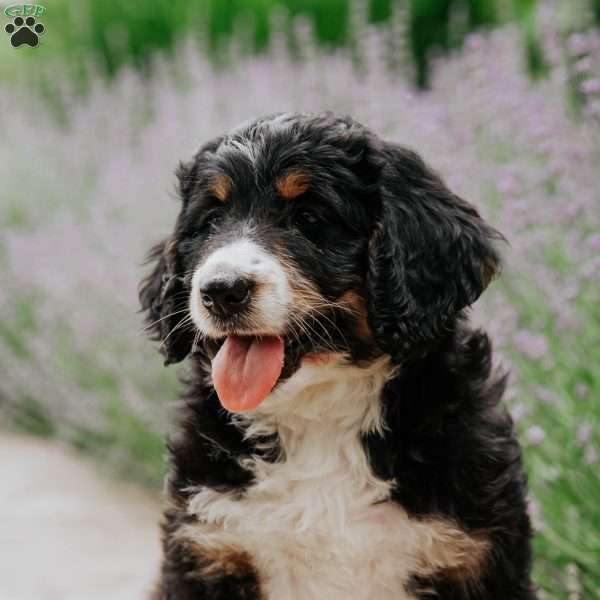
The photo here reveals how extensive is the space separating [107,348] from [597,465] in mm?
3255

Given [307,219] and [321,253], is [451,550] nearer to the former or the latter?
[321,253]

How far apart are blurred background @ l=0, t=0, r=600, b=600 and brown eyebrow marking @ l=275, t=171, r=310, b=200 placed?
109 centimetres

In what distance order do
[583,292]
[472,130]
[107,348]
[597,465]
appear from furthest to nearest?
1. [107,348]
2. [472,130]
3. [583,292]
4. [597,465]

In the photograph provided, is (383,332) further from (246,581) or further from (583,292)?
(583,292)

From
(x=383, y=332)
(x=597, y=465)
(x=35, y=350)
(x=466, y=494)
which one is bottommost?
(x=35, y=350)

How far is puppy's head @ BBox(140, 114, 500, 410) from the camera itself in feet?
10.5

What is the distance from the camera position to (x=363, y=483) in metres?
3.38

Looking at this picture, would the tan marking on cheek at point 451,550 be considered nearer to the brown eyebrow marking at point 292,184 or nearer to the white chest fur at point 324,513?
the white chest fur at point 324,513

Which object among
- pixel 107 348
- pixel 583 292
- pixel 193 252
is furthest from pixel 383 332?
pixel 107 348

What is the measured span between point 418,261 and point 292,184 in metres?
0.45

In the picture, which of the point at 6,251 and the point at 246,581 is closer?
the point at 246,581

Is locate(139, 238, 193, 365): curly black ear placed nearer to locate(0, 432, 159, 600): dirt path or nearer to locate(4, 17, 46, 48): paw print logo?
locate(4, 17, 46, 48): paw print logo

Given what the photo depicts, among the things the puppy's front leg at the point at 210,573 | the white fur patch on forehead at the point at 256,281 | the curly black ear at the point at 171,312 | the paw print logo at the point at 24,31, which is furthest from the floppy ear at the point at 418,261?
the paw print logo at the point at 24,31

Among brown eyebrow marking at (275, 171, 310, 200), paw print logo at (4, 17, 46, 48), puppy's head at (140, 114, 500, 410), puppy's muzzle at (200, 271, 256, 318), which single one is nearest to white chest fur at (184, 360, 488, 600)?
puppy's head at (140, 114, 500, 410)
